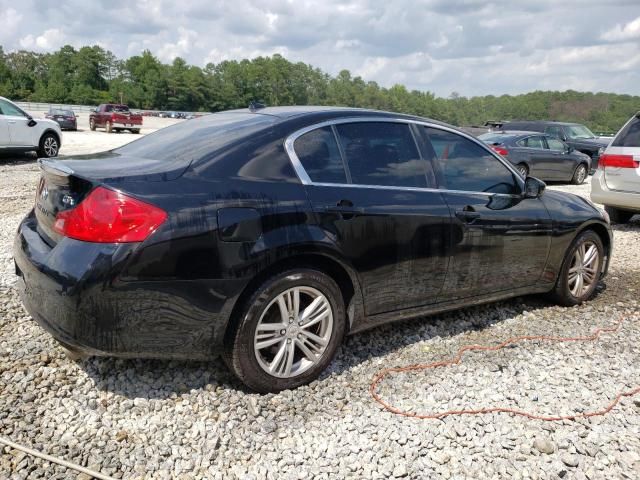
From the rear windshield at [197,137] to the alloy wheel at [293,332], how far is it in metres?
0.93

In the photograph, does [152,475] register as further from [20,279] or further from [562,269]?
[562,269]

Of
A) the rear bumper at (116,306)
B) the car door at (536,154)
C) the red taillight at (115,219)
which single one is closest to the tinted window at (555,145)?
the car door at (536,154)

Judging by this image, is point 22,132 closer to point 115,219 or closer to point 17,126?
point 17,126

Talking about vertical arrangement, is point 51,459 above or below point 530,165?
below

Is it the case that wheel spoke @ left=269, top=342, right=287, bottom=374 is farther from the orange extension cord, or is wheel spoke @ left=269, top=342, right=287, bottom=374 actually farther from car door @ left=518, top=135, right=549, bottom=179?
car door @ left=518, top=135, right=549, bottom=179

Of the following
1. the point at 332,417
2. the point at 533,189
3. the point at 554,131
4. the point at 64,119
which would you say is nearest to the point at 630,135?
the point at 533,189

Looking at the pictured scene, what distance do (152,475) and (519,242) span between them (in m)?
3.05

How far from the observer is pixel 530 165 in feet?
46.9

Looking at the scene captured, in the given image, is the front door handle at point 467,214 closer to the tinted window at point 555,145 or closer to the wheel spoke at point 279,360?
the wheel spoke at point 279,360

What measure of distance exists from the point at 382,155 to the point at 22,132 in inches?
522

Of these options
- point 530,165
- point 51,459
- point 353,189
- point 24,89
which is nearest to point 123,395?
point 51,459

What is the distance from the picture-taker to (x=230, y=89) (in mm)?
130000

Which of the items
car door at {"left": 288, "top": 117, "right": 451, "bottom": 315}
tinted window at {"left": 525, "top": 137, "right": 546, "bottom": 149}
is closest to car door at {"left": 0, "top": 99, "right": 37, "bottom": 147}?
tinted window at {"left": 525, "top": 137, "right": 546, "bottom": 149}

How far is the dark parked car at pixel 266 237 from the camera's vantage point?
8.98ft
